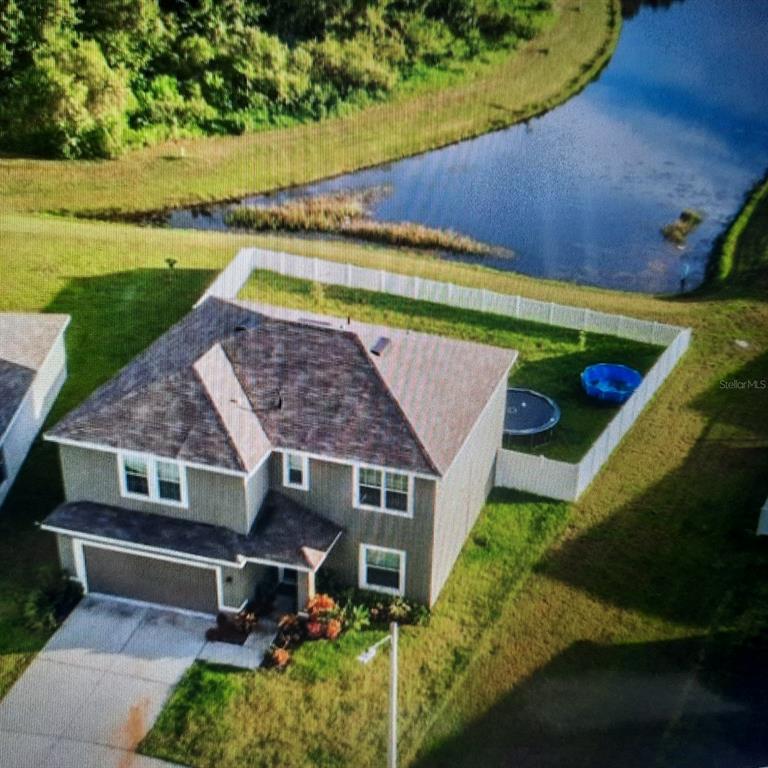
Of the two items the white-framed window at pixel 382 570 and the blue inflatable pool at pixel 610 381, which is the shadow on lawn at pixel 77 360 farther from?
the blue inflatable pool at pixel 610 381

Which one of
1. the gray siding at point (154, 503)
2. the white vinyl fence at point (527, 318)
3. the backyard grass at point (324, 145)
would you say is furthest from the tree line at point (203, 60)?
the gray siding at point (154, 503)

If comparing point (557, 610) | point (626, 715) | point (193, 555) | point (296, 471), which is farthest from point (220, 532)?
point (626, 715)

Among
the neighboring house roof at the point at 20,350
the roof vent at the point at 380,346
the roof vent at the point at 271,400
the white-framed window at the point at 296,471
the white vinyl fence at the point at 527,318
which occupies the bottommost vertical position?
the white vinyl fence at the point at 527,318

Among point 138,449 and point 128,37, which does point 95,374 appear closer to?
point 138,449

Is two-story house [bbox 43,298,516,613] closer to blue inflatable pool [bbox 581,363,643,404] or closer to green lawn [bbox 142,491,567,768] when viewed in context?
green lawn [bbox 142,491,567,768]

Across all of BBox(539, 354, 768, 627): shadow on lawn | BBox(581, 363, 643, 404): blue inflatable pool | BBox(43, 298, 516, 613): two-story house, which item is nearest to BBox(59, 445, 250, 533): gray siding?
BBox(43, 298, 516, 613): two-story house

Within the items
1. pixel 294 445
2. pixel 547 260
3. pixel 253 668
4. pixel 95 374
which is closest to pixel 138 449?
pixel 294 445
